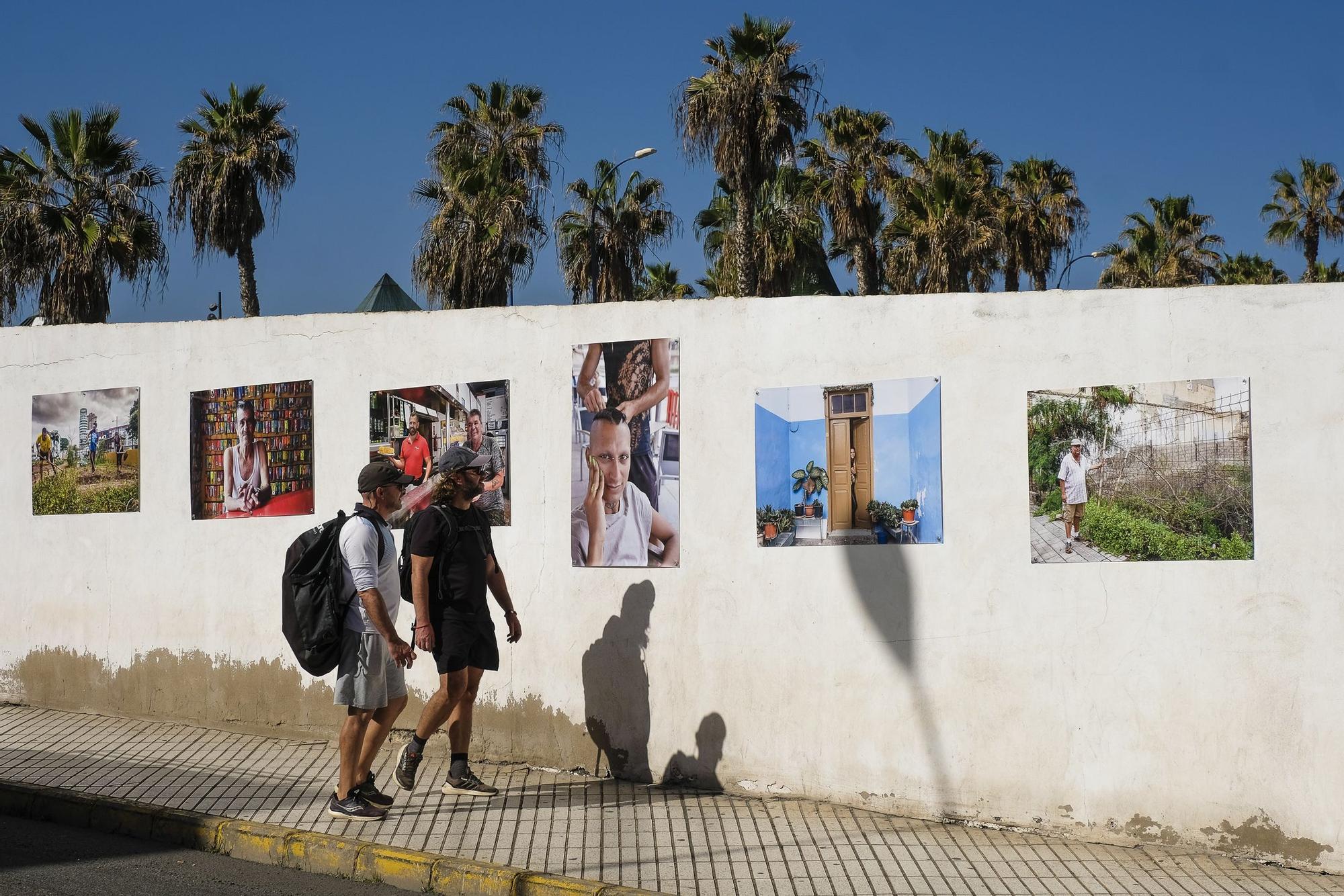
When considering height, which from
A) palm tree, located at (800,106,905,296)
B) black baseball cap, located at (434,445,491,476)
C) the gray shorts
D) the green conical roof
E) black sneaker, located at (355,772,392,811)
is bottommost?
black sneaker, located at (355,772,392,811)

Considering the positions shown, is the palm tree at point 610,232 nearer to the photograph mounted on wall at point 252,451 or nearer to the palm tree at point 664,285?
the palm tree at point 664,285

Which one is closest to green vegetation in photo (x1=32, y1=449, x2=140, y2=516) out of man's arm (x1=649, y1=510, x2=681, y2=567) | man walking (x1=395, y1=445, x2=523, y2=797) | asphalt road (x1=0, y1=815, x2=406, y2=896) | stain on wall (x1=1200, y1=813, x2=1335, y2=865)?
asphalt road (x1=0, y1=815, x2=406, y2=896)

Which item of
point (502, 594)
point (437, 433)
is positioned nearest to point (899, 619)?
point (502, 594)

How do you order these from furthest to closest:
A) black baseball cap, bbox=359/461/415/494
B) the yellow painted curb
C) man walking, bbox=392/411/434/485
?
1. man walking, bbox=392/411/434/485
2. black baseball cap, bbox=359/461/415/494
3. the yellow painted curb

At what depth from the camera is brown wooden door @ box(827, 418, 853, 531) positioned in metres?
6.81

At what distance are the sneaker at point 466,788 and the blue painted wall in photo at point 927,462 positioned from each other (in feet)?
9.00

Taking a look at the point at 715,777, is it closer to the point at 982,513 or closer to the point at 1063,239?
the point at 982,513

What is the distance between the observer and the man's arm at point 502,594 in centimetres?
696

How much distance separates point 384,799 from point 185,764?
1.92m

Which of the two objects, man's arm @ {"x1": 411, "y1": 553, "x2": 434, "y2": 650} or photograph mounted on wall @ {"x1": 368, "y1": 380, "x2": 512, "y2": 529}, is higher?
photograph mounted on wall @ {"x1": 368, "y1": 380, "x2": 512, "y2": 529}

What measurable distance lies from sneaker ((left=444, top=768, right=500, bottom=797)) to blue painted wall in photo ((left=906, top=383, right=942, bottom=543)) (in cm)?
274

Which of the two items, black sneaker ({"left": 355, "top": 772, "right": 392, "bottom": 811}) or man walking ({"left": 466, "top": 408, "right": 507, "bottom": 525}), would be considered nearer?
black sneaker ({"left": 355, "top": 772, "right": 392, "bottom": 811})

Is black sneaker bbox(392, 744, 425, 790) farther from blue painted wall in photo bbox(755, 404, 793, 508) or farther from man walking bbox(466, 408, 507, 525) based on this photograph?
blue painted wall in photo bbox(755, 404, 793, 508)

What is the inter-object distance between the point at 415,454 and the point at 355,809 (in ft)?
8.13
